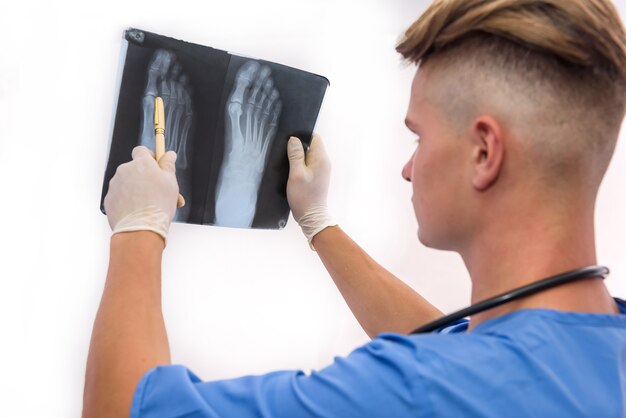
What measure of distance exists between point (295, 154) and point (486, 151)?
0.44m

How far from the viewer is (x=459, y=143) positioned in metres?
0.74

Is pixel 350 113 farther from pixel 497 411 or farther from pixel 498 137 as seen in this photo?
pixel 497 411

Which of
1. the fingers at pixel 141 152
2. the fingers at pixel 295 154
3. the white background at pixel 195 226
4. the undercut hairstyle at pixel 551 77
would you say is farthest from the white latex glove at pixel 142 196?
the undercut hairstyle at pixel 551 77

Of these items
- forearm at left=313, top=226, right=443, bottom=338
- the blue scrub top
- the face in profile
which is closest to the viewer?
the blue scrub top

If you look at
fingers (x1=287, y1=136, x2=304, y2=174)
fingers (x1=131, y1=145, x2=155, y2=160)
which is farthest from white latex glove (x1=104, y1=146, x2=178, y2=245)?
fingers (x1=287, y1=136, x2=304, y2=174)

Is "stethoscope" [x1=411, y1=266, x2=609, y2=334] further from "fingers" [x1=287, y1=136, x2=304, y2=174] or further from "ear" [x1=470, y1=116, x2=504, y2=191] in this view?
"fingers" [x1=287, y1=136, x2=304, y2=174]

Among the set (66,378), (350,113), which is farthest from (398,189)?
(66,378)

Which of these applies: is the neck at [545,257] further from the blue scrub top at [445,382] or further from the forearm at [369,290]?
the forearm at [369,290]

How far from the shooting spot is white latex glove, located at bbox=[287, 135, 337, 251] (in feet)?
3.58

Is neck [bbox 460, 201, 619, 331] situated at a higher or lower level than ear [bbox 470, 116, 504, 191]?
lower

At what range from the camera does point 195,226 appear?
1077 millimetres

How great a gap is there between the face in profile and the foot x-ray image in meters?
0.30

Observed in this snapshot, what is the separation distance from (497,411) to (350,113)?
75cm

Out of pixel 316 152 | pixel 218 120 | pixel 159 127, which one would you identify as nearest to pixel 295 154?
pixel 316 152
